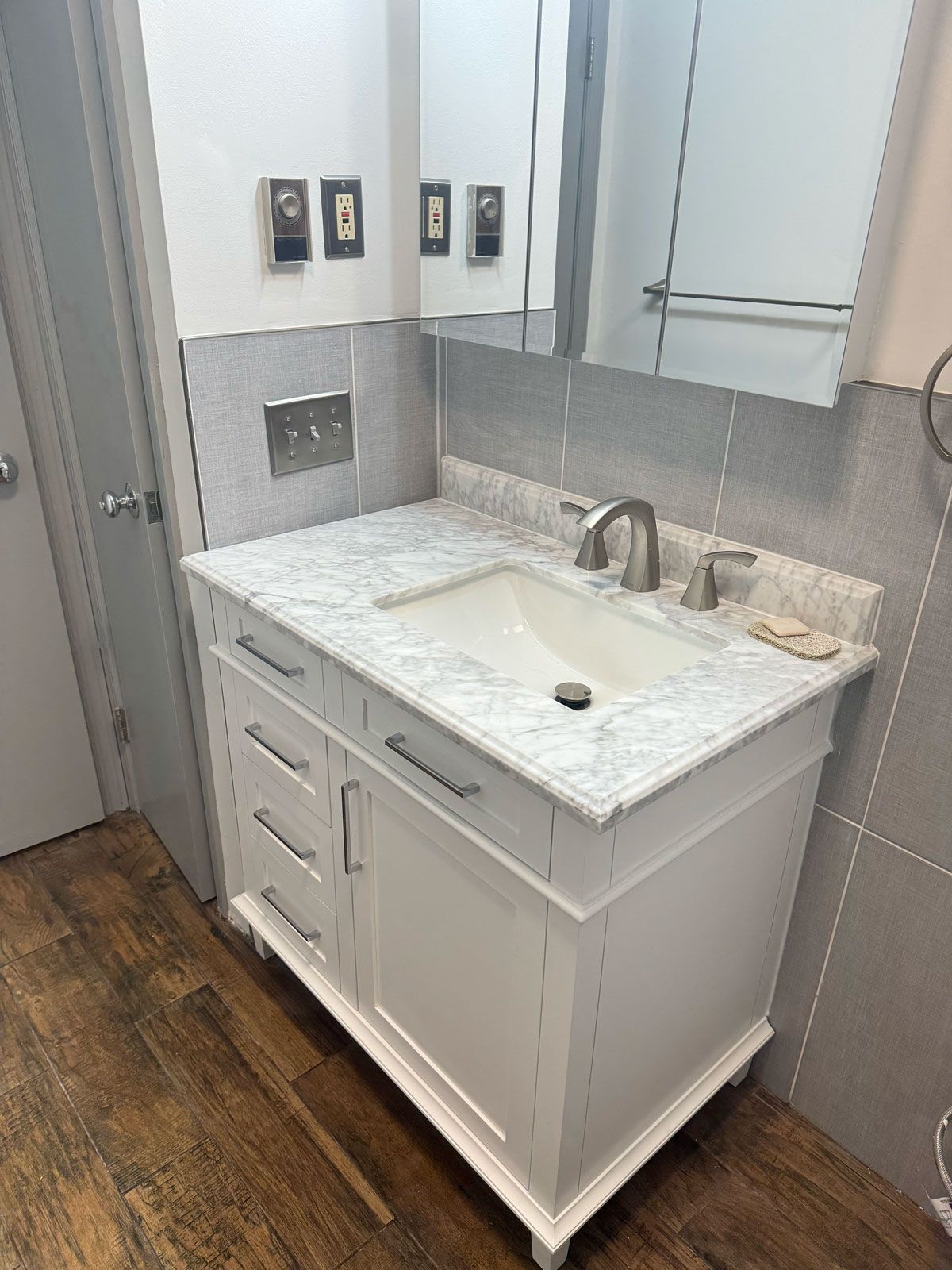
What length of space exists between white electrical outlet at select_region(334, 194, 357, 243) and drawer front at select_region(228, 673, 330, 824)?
782mm

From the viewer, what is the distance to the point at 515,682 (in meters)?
1.16

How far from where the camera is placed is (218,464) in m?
1.57

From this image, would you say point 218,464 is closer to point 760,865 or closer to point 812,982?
point 760,865

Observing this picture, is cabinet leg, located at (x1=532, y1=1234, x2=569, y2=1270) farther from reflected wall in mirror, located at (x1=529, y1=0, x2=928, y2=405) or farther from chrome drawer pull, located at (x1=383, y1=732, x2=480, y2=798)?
reflected wall in mirror, located at (x1=529, y1=0, x2=928, y2=405)

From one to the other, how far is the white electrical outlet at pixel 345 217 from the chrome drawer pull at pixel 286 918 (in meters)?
1.18

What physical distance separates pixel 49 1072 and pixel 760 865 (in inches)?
50.3

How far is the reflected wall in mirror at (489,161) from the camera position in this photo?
4.71ft

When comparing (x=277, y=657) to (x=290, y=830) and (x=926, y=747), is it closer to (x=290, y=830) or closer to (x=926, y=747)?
(x=290, y=830)

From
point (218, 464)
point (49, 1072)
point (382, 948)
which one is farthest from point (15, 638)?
point (382, 948)

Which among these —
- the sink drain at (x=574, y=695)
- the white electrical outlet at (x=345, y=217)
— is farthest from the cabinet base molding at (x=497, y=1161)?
the white electrical outlet at (x=345, y=217)

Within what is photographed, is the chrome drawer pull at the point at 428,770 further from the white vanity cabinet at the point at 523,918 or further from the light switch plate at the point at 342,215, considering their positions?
the light switch plate at the point at 342,215

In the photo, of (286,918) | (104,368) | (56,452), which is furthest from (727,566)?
(56,452)

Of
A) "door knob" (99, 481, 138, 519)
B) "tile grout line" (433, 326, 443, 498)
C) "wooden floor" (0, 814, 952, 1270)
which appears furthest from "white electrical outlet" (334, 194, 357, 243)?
"wooden floor" (0, 814, 952, 1270)

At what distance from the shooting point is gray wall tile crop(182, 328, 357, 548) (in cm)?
151
